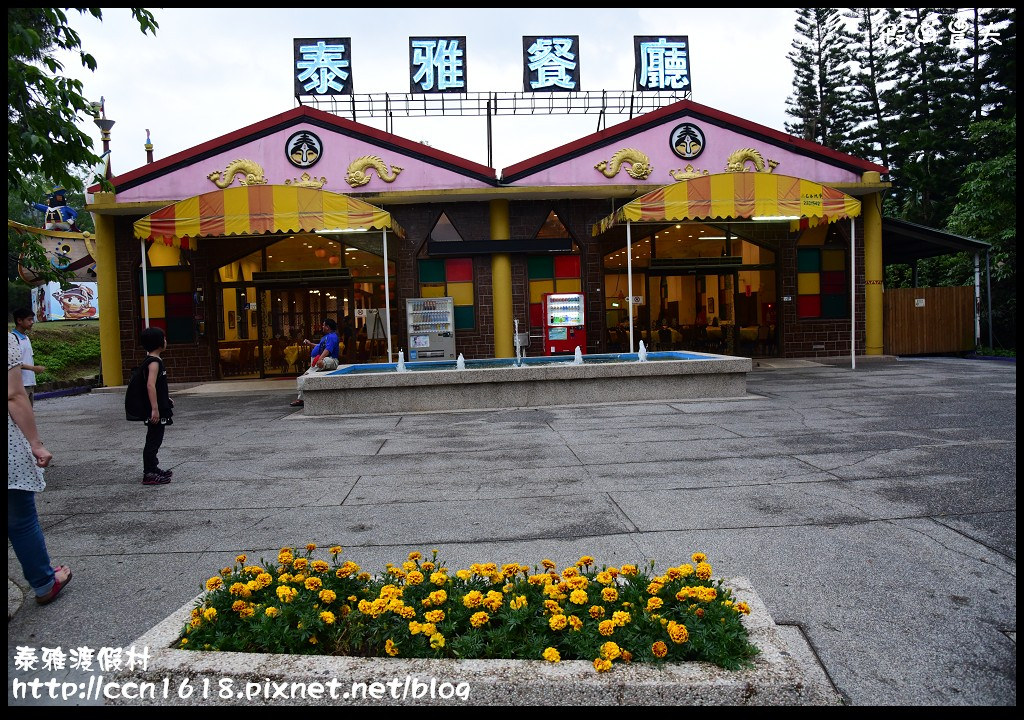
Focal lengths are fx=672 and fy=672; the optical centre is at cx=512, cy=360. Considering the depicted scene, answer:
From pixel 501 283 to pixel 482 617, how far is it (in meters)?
16.4

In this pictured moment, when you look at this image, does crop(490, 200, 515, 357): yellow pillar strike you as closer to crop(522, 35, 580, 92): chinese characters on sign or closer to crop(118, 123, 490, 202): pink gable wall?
crop(118, 123, 490, 202): pink gable wall

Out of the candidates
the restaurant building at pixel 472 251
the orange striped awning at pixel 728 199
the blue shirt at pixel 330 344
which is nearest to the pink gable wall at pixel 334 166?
the restaurant building at pixel 472 251

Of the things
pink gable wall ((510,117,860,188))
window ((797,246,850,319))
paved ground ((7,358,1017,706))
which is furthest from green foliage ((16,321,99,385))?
window ((797,246,850,319))

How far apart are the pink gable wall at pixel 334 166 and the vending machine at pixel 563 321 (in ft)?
12.9

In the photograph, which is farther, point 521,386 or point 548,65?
point 548,65

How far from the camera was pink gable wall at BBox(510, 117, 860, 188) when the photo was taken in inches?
755

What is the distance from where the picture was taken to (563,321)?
18.7 m

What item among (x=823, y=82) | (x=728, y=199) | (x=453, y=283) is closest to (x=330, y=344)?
(x=453, y=283)

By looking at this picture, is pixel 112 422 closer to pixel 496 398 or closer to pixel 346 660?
pixel 496 398

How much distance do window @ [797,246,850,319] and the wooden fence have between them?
1731 mm

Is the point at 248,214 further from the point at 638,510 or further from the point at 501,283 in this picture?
the point at 638,510

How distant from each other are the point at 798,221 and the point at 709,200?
5.93m

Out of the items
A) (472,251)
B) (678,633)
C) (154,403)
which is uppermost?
(472,251)

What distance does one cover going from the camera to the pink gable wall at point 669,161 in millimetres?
19188
